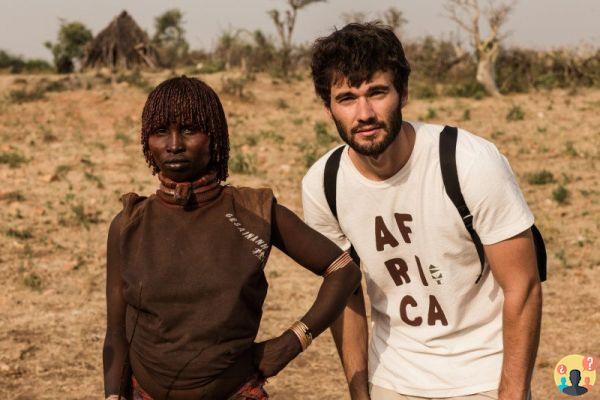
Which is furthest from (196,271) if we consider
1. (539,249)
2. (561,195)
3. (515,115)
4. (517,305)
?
(515,115)

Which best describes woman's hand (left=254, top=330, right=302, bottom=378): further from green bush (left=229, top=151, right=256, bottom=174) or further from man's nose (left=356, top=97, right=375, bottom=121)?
green bush (left=229, top=151, right=256, bottom=174)

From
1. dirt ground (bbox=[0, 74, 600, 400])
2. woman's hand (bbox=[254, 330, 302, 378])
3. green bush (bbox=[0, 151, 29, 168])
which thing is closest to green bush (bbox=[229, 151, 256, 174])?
dirt ground (bbox=[0, 74, 600, 400])

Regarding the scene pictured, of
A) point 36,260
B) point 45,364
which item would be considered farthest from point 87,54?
point 45,364

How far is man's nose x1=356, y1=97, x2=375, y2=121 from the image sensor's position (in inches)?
100

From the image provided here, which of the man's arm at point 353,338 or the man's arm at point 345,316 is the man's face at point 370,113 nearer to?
the man's arm at point 345,316

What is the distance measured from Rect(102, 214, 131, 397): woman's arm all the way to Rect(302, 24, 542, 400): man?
71cm

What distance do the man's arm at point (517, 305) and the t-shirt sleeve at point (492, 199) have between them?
47mm

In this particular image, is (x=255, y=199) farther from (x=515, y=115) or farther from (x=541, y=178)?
(x=515, y=115)

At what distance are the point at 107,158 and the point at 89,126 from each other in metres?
2.19

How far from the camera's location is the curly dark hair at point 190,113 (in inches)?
90.5

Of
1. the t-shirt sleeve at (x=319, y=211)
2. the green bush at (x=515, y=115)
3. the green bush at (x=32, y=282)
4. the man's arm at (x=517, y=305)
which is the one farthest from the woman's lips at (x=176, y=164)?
the green bush at (x=515, y=115)

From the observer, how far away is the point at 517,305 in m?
2.50

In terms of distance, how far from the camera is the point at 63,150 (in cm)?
1323

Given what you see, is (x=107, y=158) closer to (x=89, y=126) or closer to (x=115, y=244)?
(x=89, y=126)
